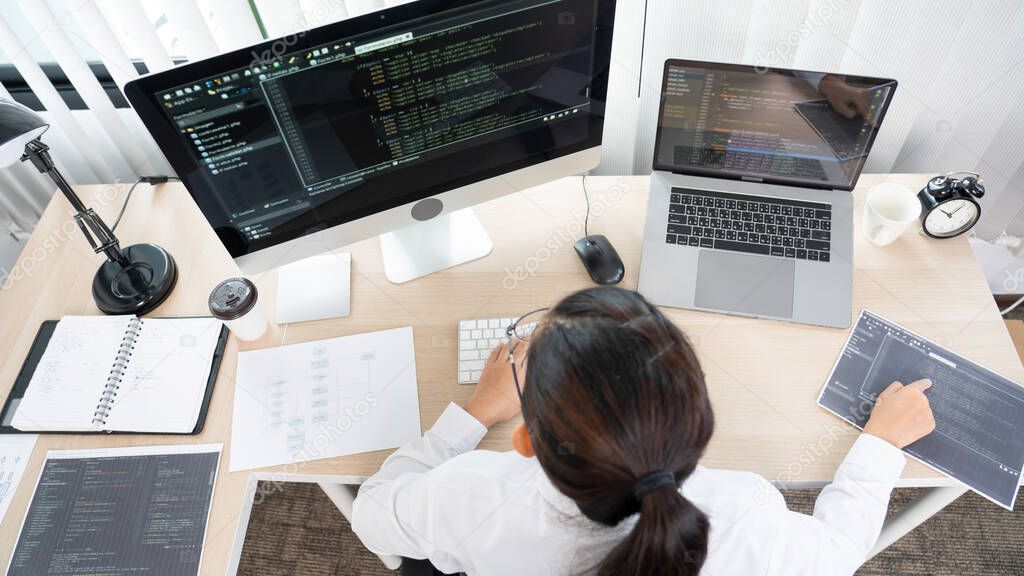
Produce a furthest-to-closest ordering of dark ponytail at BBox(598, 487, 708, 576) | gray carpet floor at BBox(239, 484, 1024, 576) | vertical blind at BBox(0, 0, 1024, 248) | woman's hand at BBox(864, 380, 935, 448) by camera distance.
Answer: gray carpet floor at BBox(239, 484, 1024, 576), vertical blind at BBox(0, 0, 1024, 248), woman's hand at BBox(864, 380, 935, 448), dark ponytail at BBox(598, 487, 708, 576)

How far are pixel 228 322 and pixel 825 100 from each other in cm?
109

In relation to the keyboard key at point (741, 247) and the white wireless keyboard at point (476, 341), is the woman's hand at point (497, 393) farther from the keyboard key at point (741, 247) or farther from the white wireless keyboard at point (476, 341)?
the keyboard key at point (741, 247)

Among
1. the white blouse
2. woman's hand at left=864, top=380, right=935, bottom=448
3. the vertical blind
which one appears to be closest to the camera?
the white blouse

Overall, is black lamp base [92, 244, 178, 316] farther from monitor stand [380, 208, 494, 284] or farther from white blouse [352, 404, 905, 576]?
white blouse [352, 404, 905, 576]

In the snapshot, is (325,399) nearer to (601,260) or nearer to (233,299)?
(233,299)

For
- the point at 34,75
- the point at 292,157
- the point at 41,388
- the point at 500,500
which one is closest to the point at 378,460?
the point at 500,500

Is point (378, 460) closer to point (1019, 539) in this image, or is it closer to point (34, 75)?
point (34, 75)

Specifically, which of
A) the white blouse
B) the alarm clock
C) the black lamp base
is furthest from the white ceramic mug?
the black lamp base

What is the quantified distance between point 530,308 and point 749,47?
68 cm

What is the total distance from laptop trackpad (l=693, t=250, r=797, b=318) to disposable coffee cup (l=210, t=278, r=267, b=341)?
789mm

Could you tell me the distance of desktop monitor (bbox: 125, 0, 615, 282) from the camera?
0.87 m

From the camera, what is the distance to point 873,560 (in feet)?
5.47

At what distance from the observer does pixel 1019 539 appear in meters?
1.68

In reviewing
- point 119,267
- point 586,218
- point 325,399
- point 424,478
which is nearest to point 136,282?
point 119,267
